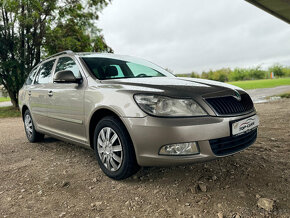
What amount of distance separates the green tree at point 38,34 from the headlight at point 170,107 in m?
11.9

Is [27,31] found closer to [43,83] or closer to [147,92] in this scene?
[43,83]

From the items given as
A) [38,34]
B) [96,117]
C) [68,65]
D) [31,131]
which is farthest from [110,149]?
[38,34]

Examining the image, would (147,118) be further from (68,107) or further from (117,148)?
(68,107)

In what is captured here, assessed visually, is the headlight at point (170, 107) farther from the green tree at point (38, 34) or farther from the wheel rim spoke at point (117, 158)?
the green tree at point (38, 34)

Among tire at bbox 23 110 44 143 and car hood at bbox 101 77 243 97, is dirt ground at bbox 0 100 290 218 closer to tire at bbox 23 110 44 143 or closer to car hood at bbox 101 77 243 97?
car hood at bbox 101 77 243 97

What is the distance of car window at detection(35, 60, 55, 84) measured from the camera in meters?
4.25

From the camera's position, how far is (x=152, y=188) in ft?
8.68

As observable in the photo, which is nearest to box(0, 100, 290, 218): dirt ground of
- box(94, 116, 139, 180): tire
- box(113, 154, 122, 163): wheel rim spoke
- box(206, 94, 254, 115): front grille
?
box(94, 116, 139, 180): tire

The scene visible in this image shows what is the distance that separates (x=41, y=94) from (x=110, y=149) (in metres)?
2.02

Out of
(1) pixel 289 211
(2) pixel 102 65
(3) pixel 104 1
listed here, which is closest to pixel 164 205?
(1) pixel 289 211

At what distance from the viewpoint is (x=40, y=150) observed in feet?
14.5

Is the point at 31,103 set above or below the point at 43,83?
below

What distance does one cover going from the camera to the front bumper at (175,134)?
232 cm

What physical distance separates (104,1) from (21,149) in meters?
11.3
